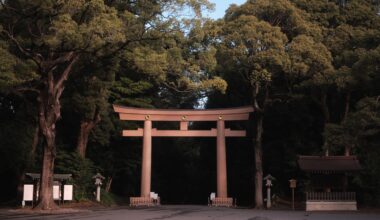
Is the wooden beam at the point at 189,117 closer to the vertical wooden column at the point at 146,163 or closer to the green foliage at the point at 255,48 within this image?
the vertical wooden column at the point at 146,163

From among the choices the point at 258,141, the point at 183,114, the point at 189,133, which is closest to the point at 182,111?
the point at 183,114

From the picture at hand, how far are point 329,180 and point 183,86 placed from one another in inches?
440

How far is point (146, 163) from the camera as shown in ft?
95.0

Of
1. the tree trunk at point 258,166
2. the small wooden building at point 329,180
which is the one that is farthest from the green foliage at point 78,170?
the small wooden building at point 329,180

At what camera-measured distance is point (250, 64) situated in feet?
92.3

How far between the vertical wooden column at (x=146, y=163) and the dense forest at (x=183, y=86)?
3194 millimetres

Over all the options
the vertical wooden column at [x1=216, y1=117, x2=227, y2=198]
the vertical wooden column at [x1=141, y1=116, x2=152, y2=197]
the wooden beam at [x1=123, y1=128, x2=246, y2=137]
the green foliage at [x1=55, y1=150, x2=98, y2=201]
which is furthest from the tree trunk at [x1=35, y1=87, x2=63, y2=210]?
the vertical wooden column at [x1=216, y1=117, x2=227, y2=198]

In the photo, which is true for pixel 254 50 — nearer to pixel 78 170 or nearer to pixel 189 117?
pixel 189 117

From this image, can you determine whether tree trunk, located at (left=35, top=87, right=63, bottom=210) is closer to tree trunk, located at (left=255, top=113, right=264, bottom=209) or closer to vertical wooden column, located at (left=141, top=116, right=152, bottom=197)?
vertical wooden column, located at (left=141, top=116, right=152, bottom=197)

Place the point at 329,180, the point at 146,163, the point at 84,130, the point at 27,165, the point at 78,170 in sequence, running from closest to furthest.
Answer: the point at 329,180 → the point at 27,165 → the point at 78,170 → the point at 146,163 → the point at 84,130

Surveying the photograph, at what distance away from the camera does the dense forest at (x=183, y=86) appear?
18.5m

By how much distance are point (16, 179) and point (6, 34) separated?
45.4ft

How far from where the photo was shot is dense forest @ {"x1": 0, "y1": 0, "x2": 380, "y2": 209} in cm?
1848

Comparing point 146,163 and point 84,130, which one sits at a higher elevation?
point 84,130
